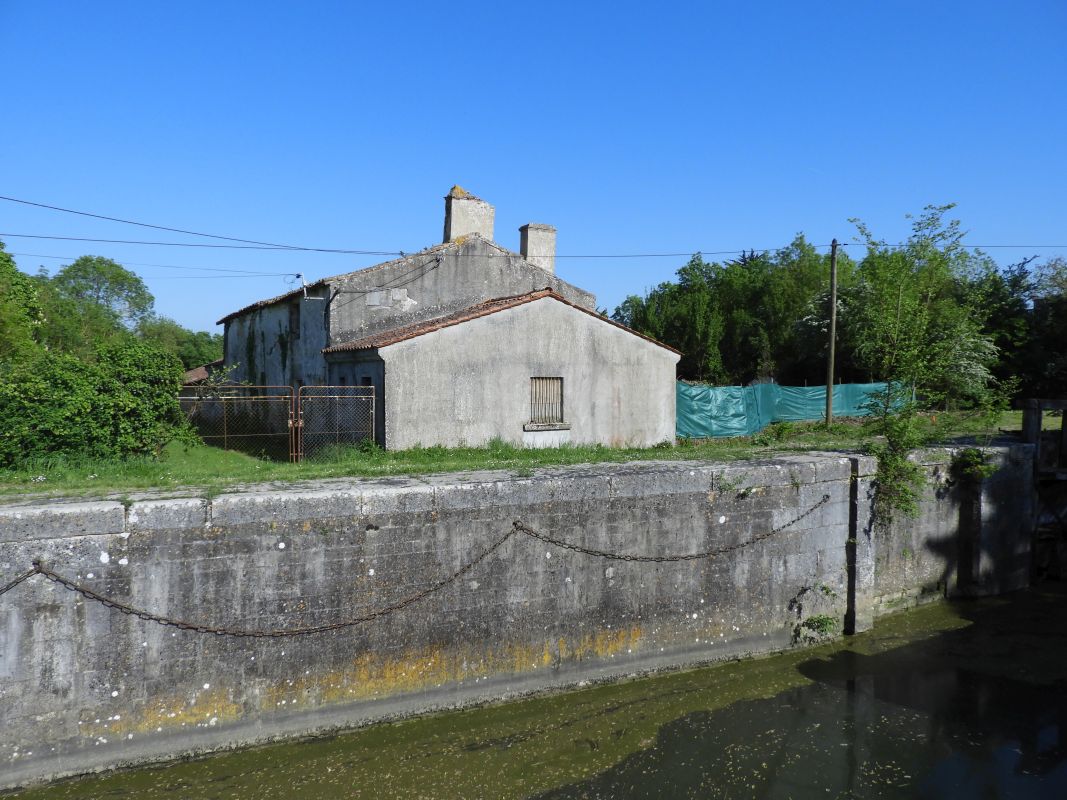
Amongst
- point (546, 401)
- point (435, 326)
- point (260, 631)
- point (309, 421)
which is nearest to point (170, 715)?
point (260, 631)

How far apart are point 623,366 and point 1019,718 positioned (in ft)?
37.2

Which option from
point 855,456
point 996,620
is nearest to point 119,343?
point 855,456

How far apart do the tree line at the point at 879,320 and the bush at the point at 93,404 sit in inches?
460

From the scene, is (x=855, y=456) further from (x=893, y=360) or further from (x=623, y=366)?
(x=623, y=366)

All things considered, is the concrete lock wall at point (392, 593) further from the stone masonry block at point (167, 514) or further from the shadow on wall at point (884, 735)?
the shadow on wall at point (884, 735)

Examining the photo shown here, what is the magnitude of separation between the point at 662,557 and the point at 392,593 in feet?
10.2

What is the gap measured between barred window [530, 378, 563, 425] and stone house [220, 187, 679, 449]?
0.07 ft

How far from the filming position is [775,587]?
970 cm

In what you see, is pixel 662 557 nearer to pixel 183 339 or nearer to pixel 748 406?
pixel 748 406

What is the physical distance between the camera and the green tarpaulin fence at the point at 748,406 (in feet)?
73.6

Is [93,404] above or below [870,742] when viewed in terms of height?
above

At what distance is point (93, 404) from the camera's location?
1188 centimetres

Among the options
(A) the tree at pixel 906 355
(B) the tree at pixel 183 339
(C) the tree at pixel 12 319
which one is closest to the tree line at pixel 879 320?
(A) the tree at pixel 906 355

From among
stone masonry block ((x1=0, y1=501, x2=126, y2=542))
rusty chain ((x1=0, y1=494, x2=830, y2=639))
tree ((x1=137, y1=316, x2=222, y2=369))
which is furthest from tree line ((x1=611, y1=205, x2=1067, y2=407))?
tree ((x1=137, y1=316, x2=222, y2=369))
